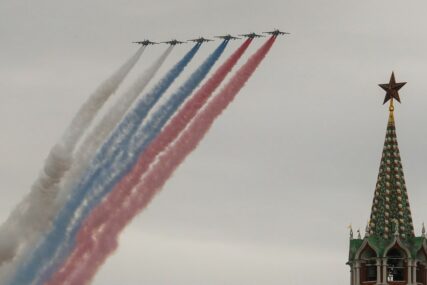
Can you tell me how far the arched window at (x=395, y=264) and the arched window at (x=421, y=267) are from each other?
145 centimetres

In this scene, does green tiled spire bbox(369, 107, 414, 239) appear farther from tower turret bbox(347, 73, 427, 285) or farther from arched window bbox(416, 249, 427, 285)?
arched window bbox(416, 249, 427, 285)

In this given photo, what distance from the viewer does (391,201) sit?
6609 inches

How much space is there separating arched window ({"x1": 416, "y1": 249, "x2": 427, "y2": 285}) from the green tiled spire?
2098 mm

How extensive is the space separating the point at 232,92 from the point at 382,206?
2024cm

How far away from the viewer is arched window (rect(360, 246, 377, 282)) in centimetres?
16488

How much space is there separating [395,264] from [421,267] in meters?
2.37

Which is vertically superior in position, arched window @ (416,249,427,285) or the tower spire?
the tower spire

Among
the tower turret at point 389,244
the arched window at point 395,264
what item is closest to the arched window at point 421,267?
the tower turret at point 389,244

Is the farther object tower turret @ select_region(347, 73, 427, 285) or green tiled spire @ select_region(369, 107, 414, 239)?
green tiled spire @ select_region(369, 107, 414, 239)

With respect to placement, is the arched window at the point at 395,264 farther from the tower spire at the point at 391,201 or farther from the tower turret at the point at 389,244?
the tower spire at the point at 391,201

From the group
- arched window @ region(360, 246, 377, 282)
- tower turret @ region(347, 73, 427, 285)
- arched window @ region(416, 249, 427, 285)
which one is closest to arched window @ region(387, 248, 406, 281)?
tower turret @ region(347, 73, 427, 285)

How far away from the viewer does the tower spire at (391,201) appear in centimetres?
16612

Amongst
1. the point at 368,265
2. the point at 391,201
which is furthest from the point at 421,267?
the point at 391,201

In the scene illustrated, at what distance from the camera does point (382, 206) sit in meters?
168
